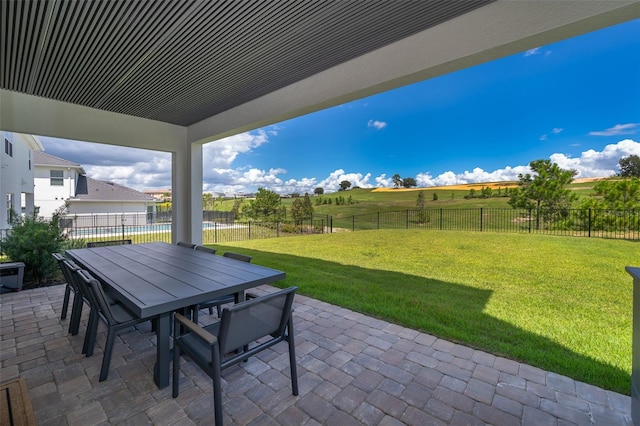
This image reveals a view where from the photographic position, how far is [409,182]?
1038cm

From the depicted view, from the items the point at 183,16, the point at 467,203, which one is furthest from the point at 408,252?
the point at 183,16

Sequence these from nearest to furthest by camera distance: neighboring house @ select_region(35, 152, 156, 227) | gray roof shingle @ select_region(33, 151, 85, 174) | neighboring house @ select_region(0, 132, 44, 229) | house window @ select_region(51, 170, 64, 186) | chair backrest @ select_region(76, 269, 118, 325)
Result: chair backrest @ select_region(76, 269, 118, 325) → neighboring house @ select_region(0, 132, 44, 229) → gray roof shingle @ select_region(33, 151, 85, 174) → neighboring house @ select_region(35, 152, 156, 227) → house window @ select_region(51, 170, 64, 186)

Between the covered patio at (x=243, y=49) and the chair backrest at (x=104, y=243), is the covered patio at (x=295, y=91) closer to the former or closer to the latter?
the covered patio at (x=243, y=49)

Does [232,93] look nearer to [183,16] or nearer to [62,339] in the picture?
[183,16]

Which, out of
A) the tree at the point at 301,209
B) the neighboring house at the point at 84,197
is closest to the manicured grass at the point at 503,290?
the tree at the point at 301,209

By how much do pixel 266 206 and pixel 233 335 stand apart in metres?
12.2

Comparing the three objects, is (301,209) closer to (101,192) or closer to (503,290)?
(503,290)

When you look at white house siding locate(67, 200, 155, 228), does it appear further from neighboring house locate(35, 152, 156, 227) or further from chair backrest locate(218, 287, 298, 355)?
chair backrest locate(218, 287, 298, 355)

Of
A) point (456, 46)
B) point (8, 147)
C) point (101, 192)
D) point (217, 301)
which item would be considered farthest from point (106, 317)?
point (101, 192)

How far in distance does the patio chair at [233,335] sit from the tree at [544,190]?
9.10 meters

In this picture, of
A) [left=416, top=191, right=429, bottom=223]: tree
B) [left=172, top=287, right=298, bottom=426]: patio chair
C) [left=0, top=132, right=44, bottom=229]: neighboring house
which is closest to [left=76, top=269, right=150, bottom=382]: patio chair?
[left=172, top=287, right=298, bottom=426]: patio chair

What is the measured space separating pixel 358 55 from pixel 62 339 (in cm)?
422

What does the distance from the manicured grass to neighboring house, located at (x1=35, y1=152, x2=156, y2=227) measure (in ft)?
32.9

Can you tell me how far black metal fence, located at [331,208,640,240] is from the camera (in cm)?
664
